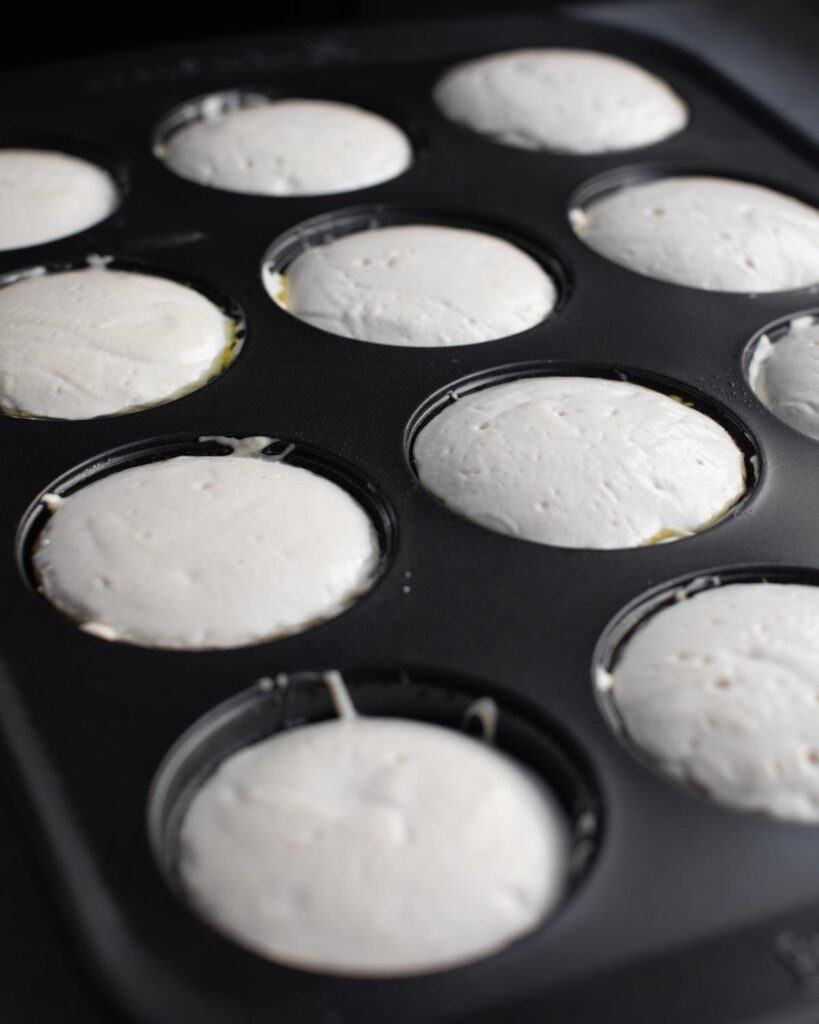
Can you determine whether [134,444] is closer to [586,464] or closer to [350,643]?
[350,643]

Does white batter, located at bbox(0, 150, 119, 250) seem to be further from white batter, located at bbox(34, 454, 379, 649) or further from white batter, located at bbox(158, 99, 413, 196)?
white batter, located at bbox(34, 454, 379, 649)

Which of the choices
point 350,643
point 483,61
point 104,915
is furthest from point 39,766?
point 483,61

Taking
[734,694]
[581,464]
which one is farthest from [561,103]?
[734,694]

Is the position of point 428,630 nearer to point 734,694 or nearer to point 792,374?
point 734,694

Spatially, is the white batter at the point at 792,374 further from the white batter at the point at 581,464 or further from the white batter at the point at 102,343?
the white batter at the point at 102,343

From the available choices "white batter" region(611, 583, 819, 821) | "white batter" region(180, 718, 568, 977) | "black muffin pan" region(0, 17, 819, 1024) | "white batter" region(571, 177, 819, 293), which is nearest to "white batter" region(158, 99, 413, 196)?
"black muffin pan" region(0, 17, 819, 1024)

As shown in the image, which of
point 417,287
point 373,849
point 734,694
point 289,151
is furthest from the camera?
point 289,151
